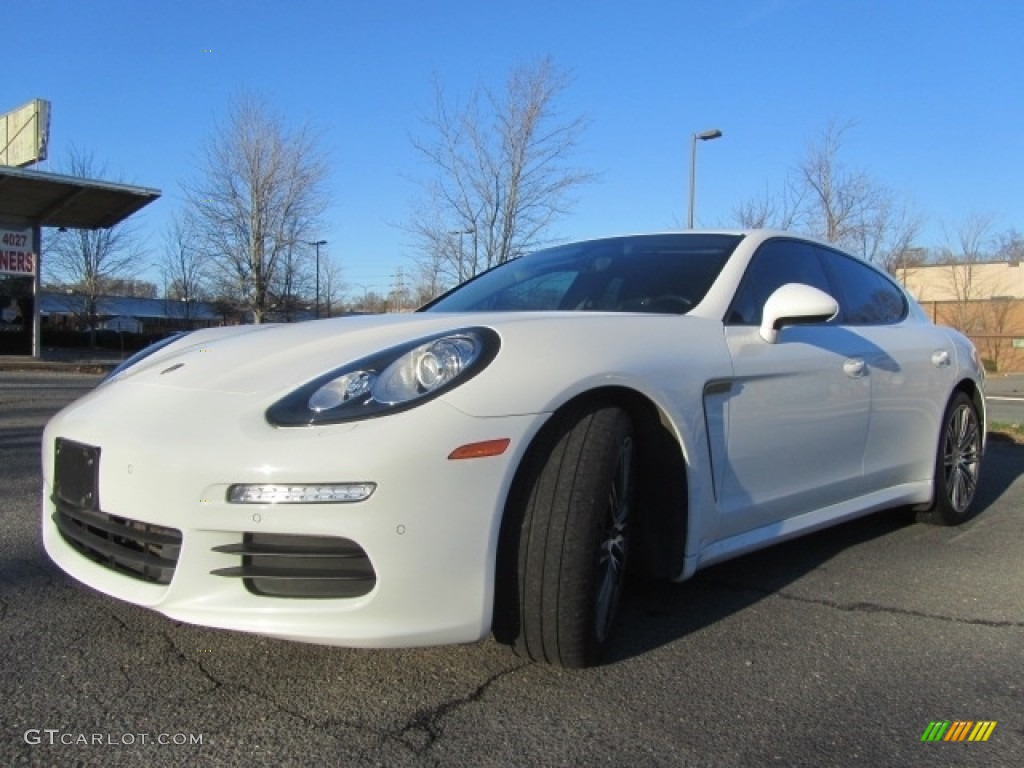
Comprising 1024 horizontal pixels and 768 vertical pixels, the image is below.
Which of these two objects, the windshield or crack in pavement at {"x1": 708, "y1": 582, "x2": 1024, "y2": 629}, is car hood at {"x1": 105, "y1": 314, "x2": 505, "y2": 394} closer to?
the windshield

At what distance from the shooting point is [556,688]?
2.36 m

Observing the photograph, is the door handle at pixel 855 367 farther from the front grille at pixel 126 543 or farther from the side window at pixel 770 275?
the front grille at pixel 126 543

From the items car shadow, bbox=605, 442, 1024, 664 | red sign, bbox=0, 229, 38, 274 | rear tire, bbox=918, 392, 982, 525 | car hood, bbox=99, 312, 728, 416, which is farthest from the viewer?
red sign, bbox=0, 229, 38, 274

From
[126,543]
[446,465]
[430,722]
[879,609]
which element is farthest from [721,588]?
[126,543]

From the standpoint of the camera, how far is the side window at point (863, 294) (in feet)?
13.1

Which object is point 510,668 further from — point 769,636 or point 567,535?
point 769,636

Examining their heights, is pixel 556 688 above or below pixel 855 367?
below

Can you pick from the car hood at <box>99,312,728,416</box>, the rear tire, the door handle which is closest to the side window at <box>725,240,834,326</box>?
the car hood at <box>99,312,728,416</box>

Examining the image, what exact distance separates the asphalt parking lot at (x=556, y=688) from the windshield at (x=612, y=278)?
116cm

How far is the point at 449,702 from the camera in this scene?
227 cm

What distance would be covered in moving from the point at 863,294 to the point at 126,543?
11.5 feet

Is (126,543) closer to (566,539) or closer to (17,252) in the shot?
(566,539)

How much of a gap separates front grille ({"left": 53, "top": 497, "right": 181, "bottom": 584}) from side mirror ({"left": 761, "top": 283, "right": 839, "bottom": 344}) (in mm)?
2149

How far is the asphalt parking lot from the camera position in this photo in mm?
2039
